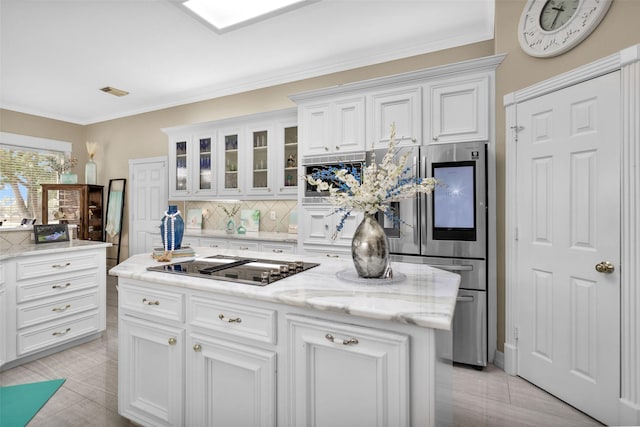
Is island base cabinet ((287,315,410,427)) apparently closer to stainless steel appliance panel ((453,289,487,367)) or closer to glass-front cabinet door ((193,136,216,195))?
stainless steel appliance panel ((453,289,487,367))

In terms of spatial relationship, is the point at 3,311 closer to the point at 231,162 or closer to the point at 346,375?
the point at 231,162

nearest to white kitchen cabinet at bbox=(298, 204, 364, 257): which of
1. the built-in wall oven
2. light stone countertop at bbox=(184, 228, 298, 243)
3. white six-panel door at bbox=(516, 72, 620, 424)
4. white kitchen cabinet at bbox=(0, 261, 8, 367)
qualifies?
light stone countertop at bbox=(184, 228, 298, 243)

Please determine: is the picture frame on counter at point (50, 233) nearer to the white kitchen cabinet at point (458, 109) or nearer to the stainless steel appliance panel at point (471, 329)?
the white kitchen cabinet at point (458, 109)

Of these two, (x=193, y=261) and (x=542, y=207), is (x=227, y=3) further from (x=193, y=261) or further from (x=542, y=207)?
(x=542, y=207)

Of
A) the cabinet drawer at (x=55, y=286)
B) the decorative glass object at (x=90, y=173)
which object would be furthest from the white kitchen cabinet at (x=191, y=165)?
the decorative glass object at (x=90, y=173)

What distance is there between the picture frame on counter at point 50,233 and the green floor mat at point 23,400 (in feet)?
4.26

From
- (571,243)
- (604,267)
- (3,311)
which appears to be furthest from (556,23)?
(3,311)

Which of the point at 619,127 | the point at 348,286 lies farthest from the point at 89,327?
the point at 619,127

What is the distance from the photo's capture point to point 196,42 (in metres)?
3.49

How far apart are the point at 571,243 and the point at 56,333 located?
4.19 metres

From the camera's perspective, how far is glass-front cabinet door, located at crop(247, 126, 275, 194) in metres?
4.02

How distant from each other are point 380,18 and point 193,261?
2699 millimetres

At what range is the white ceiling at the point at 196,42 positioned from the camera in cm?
294

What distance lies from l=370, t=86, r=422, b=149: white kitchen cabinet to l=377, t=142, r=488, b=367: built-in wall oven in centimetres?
22
